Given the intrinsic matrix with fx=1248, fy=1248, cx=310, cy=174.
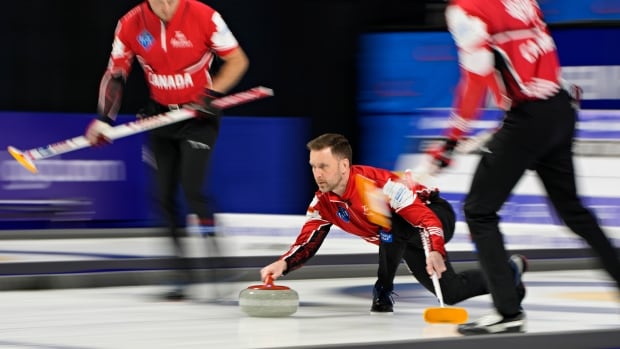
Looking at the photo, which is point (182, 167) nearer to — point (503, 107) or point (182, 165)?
point (182, 165)

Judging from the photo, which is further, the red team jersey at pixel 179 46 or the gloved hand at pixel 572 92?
the red team jersey at pixel 179 46

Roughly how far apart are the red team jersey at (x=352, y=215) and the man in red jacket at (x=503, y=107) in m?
0.44

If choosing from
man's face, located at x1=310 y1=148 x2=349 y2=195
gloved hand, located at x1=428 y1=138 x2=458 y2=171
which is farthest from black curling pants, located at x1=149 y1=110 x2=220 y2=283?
gloved hand, located at x1=428 y1=138 x2=458 y2=171

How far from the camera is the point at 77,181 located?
8.84 m

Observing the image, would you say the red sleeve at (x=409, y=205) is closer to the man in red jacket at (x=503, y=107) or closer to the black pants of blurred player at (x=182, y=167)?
the man in red jacket at (x=503, y=107)

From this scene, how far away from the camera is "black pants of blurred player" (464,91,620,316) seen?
4008 mm

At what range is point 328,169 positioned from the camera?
4.65m

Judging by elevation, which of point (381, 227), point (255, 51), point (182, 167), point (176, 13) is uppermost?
point (176, 13)

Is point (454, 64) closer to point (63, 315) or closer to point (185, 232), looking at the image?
point (185, 232)

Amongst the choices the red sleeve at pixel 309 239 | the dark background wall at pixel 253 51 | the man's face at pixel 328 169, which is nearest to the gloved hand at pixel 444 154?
the man's face at pixel 328 169

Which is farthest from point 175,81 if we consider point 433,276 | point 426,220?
point 433,276

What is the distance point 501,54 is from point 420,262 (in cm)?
116

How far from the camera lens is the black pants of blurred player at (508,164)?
4.01m

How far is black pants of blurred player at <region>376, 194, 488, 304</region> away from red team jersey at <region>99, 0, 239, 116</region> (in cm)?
114
